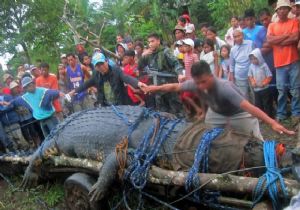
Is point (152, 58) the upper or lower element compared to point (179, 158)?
upper

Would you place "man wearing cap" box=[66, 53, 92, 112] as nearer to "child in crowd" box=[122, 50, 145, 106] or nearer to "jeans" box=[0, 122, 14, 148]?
"jeans" box=[0, 122, 14, 148]

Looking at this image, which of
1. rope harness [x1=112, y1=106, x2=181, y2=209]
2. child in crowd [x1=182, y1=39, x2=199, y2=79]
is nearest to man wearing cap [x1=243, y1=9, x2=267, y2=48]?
child in crowd [x1=182, y1=39, x2=199, y2=79]

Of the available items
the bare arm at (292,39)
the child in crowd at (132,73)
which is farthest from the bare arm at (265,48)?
the child in crowd at (132,73)

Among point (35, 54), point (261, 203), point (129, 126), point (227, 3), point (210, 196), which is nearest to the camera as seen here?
point (261, 203)

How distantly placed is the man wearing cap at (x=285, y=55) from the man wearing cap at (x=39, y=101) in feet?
13.2

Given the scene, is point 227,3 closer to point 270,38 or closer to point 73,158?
point 270,38

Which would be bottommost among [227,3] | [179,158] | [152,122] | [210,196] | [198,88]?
[210,196]

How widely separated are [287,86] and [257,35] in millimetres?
1275

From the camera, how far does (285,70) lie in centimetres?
677

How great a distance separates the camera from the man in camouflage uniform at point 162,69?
6.98 m

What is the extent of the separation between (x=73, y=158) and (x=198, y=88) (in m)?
1.93

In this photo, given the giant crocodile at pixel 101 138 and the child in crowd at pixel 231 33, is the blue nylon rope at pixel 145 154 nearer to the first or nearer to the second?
the giant crocodile at pixel 101 138

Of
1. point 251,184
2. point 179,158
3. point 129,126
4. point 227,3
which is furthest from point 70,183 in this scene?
point 227,3

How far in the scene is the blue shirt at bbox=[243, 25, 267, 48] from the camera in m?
7.50
